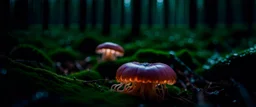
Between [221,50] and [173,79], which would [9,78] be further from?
[221,50]

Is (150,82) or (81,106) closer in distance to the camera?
(81,106)

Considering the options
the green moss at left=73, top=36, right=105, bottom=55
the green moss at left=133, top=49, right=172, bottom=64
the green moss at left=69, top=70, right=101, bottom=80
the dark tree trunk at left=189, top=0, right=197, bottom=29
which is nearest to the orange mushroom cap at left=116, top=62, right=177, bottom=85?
the green moss at left=69, top=70, right=101, bottom=80

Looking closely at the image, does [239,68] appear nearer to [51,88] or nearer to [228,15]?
[51,88]

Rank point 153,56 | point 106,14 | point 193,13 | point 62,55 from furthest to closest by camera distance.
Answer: point 193,13 < point 106,14 < point 62,55 < point 153,56

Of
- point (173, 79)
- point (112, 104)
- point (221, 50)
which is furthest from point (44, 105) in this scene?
Answer: point (221, 50)

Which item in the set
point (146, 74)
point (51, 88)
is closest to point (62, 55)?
point (51, 88)

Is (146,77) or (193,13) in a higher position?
(193,13)

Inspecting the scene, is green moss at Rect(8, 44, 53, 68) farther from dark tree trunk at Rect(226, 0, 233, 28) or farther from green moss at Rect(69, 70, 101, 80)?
dark tree trunk at Rect(226, 0, 233, 28)
